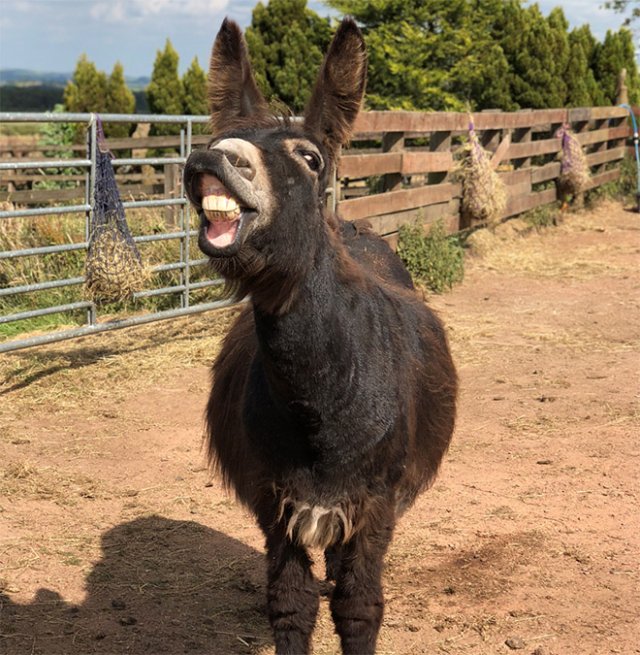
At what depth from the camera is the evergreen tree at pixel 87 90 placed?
80.7ft

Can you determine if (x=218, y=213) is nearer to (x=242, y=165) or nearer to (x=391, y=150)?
(x=242, y=165)

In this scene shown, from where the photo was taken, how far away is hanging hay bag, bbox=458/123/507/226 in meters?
11.3

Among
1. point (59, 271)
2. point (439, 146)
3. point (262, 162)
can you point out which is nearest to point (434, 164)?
point (439, 146)

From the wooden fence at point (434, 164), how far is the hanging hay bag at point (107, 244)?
74.2 inches

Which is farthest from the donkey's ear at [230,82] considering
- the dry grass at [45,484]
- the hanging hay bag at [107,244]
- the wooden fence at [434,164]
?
the hanging hay bag at [107,244]

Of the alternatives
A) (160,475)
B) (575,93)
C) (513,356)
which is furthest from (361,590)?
(575,93)

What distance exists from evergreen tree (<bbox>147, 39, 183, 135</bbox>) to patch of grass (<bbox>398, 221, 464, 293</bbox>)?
1433 centimetres

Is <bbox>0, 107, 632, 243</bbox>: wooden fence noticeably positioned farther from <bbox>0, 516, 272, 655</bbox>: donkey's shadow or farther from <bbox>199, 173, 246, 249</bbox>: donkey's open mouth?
<bbox>199, 173, 246, 249</bbox>: donkey's open mouth

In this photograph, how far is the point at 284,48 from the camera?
68.5ft

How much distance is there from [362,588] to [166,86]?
22.0 meters

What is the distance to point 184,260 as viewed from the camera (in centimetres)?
803

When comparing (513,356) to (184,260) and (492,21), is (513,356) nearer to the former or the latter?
(184,260)

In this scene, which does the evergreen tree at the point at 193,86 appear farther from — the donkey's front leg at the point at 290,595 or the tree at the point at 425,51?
the donkey's front leg at the point at 290,595

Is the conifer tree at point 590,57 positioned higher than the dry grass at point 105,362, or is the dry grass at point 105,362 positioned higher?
the conifer tree at point 590,57
